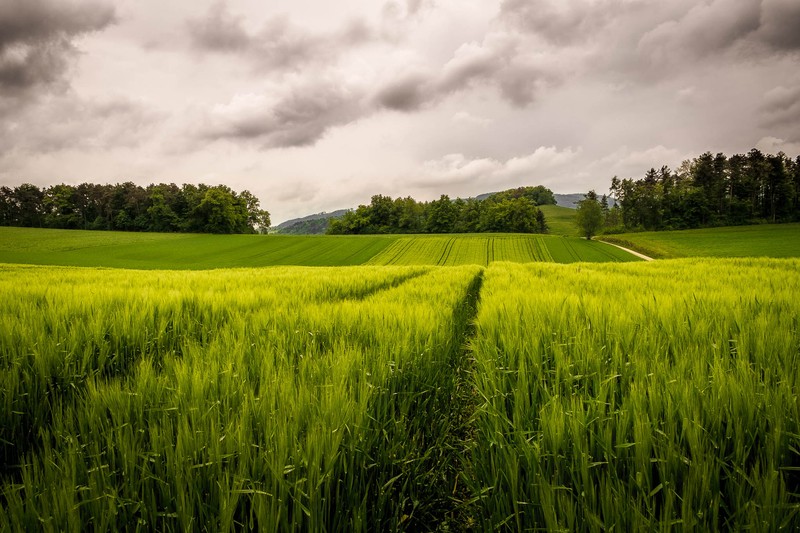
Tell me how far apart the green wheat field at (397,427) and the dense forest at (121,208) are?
96.6m

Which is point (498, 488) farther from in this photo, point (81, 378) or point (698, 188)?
point (698, 188)

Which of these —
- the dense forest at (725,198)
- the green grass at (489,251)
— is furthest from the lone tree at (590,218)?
the dense forest at (725,198)

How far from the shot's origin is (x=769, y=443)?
100 cm

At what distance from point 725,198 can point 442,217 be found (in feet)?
265

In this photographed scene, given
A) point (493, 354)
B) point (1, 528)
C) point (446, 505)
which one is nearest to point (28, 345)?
point (1, 528)

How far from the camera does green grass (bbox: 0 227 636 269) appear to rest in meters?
43.5

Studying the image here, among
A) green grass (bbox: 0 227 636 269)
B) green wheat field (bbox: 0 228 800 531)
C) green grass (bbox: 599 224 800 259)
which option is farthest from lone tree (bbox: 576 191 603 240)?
green wheat field (bbox: 0 228 800 531)

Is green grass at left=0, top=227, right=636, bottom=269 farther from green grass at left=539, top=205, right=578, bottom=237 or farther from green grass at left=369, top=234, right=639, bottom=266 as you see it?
green grass at left=539, top=205, right=578, bottom=237

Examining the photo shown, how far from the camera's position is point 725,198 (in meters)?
92.4

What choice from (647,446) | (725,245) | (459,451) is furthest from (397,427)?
(725,245)

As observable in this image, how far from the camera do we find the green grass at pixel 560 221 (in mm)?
118544

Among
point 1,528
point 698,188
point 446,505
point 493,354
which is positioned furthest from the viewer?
point 698,188

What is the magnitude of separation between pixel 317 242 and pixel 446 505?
201 feet

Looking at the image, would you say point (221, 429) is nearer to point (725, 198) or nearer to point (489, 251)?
point (489, 251)
